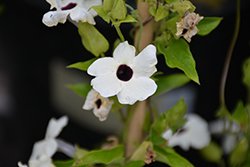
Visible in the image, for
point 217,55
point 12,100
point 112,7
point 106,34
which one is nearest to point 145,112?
point 112,7

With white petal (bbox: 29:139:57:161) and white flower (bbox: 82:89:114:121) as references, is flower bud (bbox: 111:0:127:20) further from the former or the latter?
white petal (bbox: 29:139:57:161)

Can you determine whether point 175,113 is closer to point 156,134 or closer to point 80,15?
point 156,134

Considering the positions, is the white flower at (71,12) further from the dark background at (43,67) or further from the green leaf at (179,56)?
the dark background at (43,67)

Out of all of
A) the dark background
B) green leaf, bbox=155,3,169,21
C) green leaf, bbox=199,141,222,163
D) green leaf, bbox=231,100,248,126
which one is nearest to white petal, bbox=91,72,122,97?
green leaf, bbox=155,3,169,21

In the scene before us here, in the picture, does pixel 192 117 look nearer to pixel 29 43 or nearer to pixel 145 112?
pixel 145 112

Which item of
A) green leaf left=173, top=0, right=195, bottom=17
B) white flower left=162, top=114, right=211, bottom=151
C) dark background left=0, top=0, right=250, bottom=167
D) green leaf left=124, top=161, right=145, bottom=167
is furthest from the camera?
dark background left=0, top=0, right=250, bottom=167

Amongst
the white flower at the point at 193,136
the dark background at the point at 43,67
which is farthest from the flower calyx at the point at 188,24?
the dark background at the point at 43,67
